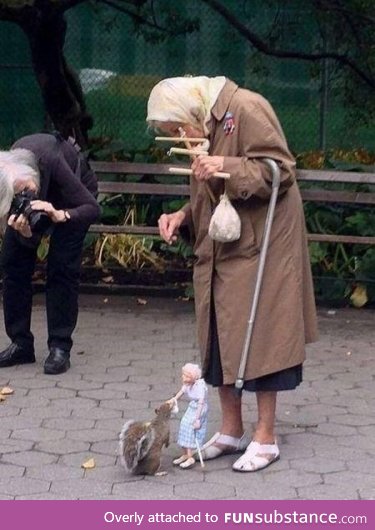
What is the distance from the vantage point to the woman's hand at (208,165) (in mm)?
4921

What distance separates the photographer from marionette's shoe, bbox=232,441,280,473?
5305 mm

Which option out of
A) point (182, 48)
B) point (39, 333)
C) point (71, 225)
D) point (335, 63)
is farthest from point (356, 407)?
point (182, 48)

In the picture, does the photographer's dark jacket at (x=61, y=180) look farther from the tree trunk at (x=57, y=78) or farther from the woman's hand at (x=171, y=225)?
the tree trunk at (x=57, y=78)

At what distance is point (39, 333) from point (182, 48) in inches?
195

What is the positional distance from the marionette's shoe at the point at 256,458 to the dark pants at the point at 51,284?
1900mm

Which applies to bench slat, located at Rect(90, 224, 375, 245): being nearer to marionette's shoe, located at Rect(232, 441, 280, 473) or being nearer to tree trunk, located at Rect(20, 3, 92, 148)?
tree trunk, located at Rect(20, 3, 92, 148)

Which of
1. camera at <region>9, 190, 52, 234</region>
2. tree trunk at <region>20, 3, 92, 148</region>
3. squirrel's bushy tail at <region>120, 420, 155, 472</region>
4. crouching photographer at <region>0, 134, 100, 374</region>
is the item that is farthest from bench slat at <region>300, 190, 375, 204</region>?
squirrel's bushy tail at <region>120, 420, 155, 472</region>

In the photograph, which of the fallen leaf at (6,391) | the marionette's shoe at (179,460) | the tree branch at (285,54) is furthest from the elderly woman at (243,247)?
the tree branch at (285,54)

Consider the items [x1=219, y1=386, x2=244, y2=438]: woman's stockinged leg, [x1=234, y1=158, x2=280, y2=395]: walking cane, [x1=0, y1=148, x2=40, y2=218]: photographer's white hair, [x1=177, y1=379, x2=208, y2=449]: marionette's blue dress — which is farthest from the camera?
[x1=0, y1=148, x2=40, y2=218]: photographer's white hair

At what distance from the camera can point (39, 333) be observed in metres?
8.04

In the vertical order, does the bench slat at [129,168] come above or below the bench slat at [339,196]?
above

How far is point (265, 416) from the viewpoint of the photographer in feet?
17.5

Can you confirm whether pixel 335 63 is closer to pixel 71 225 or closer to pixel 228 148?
pixel 71 225

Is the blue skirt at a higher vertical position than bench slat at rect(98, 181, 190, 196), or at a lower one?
higher
